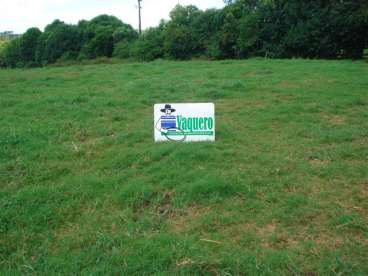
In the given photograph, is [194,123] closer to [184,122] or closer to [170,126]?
[184,122]

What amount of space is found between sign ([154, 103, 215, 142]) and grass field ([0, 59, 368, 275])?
0.16 m

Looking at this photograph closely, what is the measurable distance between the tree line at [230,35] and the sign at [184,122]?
15066 millimetres

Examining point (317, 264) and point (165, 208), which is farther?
point (165, 208)

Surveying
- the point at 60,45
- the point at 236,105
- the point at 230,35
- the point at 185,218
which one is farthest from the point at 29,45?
the point at 185,218

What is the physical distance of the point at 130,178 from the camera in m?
3.80

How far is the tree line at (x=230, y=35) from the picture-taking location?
61.3ft

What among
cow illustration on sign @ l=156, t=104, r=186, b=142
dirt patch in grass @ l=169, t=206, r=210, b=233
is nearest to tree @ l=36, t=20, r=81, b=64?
cow illustration on sign @ l=156, t=104, r=186, b=142

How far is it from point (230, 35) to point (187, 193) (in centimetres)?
2082

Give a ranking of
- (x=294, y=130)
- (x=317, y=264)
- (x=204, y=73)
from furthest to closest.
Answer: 1. (x=204, y=73)
2. (x=294, y=130)
3. (x=317, y=264)

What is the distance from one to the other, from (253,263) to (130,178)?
A: 1.71 m

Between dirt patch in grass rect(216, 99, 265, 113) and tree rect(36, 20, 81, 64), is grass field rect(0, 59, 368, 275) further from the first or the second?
tree rect(36, 20, 81, 64)

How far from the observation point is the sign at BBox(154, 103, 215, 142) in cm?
446

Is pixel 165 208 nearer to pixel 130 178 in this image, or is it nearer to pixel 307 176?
pixel 130 178

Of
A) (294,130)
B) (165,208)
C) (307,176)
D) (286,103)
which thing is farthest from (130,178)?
(286,103)
